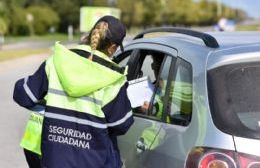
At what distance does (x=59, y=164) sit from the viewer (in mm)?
3607

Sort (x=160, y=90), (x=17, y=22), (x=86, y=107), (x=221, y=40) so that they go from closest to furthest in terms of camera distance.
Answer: (x=86, y=107), (x=221, y=40), (x=160, y=90), (x=17, y=22)

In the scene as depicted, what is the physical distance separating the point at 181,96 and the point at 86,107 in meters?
0.67

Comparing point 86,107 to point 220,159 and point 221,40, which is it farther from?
point 221,40

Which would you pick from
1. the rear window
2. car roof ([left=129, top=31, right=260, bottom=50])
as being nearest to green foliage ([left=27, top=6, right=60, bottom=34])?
car roof ([left=129, top=31, right=260, bottom=50])

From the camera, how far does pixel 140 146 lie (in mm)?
4188

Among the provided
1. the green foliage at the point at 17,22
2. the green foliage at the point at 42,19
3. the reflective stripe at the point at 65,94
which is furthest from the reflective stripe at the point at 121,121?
the green foliage at the point at 42,19

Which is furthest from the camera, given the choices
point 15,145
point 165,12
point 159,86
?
point 165,12

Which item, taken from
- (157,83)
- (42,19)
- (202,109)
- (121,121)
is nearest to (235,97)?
(202,109)

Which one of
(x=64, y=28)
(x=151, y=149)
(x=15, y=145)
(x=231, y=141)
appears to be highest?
(x=231, y=141)

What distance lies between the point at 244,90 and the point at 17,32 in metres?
91.4

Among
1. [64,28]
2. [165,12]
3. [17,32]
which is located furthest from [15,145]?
[165,12]

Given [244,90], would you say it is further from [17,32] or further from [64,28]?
[64,28]

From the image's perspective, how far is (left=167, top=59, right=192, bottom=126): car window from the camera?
3754 millimetres

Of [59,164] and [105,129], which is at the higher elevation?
[105,129]
